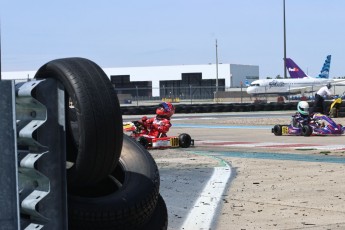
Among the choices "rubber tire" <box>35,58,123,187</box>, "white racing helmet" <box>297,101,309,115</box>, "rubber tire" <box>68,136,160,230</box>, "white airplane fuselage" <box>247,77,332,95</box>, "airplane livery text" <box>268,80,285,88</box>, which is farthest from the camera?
"airplane livery text" <box>268,80,285,88</box>

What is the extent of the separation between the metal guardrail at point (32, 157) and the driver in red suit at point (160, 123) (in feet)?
39.9

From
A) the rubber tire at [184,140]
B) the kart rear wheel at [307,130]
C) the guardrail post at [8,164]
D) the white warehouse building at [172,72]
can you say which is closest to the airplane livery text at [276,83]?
the white warehouse building at [172,72]

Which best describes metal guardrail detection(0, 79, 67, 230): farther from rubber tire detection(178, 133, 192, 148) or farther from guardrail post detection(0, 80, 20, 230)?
rubber tire detection(178, 133, 192, 148)

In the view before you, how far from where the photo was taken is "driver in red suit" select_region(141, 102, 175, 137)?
15078mm

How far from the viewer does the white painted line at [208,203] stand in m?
5.93

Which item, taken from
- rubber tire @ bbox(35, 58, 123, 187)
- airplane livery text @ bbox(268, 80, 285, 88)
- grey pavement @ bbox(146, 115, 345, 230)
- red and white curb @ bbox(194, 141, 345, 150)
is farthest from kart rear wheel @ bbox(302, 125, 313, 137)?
airplane livery text @ bbox(268, 80, 285, 88)

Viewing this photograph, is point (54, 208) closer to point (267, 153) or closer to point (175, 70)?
point (267, 153)

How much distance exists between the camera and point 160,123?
49.7 feet

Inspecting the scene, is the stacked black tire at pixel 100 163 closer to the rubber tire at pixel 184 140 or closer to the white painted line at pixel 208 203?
the white painted line at pixel 208 203

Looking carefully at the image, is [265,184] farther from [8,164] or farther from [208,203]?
[8,164]

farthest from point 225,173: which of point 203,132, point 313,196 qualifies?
point 203,132

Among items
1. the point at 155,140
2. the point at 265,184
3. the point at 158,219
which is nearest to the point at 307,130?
the point at 155,140

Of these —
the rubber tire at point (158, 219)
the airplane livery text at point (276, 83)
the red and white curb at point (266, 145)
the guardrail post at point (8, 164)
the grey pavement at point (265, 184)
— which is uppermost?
the airplane livery text at point (276, 83)

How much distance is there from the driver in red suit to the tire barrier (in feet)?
34.0
